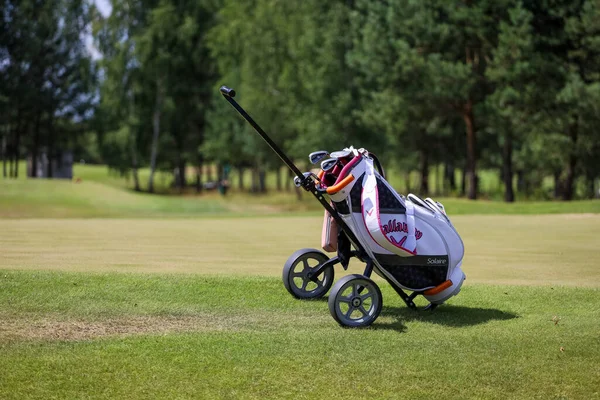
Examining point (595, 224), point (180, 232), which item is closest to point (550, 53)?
point (595, 224)

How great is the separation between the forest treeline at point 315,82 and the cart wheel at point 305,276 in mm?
32411

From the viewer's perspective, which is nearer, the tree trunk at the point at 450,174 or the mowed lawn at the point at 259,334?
the mowed lawn at the point at 259,334

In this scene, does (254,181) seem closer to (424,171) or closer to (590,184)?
(424,171)

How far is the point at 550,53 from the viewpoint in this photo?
44656 millimetres

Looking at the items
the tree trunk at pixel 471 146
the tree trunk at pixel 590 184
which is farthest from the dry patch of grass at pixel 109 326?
the tree trunk at pixel 590 184

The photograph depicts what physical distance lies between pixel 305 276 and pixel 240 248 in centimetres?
634

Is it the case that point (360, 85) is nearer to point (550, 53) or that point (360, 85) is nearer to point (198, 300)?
point (550, 53)

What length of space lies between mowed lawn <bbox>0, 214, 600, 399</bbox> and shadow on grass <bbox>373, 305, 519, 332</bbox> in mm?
25

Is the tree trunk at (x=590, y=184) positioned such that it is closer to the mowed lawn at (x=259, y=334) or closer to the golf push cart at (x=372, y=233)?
the mowed lawn at (x=259, y=334)

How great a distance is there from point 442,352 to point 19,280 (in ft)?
20.6

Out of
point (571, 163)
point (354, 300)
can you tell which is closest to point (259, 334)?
point (354, 300)

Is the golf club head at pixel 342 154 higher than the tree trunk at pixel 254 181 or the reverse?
higher

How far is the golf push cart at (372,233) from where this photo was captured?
34.0ft

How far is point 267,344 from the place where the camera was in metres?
9.37
